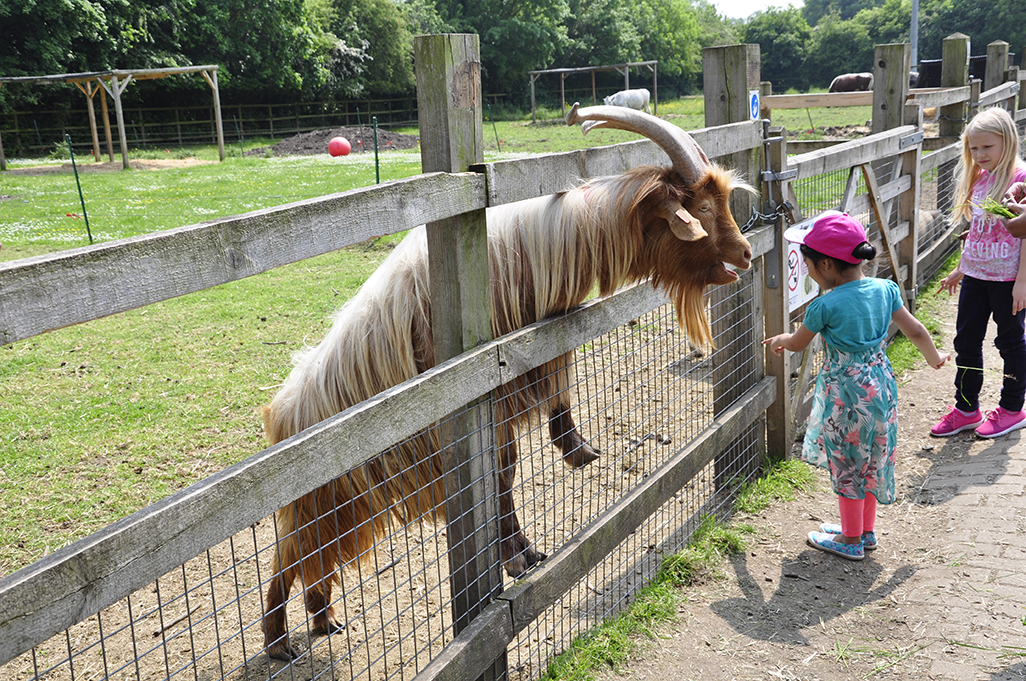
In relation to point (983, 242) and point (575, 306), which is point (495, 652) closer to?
point (575, 306)

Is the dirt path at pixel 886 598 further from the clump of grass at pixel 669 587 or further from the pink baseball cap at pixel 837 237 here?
the pink baseball cap at pixel 837 237

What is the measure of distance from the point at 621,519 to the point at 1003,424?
3.11 m

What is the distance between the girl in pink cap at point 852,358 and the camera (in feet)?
11.7

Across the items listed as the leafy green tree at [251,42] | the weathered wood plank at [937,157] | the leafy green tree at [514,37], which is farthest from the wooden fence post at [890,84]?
the leafy green tree at [514,37]

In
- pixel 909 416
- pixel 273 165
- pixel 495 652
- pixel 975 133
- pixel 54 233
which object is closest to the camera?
pixel 495 652

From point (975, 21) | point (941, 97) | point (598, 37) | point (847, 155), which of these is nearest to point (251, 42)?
point (598, 37)

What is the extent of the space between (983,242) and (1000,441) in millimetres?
1249

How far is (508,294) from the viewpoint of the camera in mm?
3055

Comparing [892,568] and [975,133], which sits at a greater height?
[975,133]

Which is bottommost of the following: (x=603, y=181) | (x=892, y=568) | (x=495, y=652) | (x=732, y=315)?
(x=892, y=568)

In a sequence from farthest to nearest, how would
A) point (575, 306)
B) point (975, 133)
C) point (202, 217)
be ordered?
point (202, 217), point (975, 133), point (575, 306)

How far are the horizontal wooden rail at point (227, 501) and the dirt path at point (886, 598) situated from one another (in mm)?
1447

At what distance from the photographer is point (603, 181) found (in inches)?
127

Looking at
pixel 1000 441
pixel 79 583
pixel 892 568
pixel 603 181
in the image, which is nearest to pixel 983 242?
pixel 1000 441
